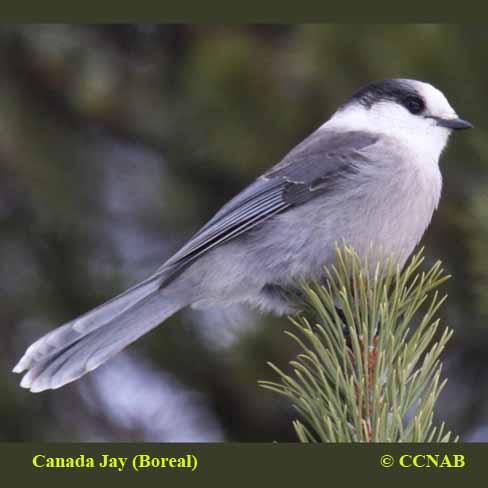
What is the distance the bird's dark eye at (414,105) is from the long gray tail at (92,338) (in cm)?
121

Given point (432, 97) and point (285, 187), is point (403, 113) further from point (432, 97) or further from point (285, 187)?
point (285, 187)

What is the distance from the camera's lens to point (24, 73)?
12.3 ft

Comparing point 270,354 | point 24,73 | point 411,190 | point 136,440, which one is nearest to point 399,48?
point 411,190

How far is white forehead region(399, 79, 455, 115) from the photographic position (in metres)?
3.31

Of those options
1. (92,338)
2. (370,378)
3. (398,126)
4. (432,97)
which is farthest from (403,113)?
(370,378)

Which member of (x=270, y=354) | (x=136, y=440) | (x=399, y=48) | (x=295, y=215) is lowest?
(x=136, y=440)

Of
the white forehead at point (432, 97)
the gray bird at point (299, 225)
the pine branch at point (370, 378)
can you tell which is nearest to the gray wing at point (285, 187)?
the gray bird at point (299, 225)

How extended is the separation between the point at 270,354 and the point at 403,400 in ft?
4.86

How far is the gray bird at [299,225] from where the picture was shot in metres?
3.08

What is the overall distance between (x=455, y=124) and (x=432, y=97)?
0.16 meters

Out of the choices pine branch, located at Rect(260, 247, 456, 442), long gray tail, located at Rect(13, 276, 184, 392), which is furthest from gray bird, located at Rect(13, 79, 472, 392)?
pine branch, located at Rect(260, 247, 456, 442)

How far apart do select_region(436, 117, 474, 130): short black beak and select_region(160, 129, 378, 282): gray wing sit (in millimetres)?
280

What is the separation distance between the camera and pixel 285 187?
3312 millimetres

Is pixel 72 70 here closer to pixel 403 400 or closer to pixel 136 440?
pixel 136 440
